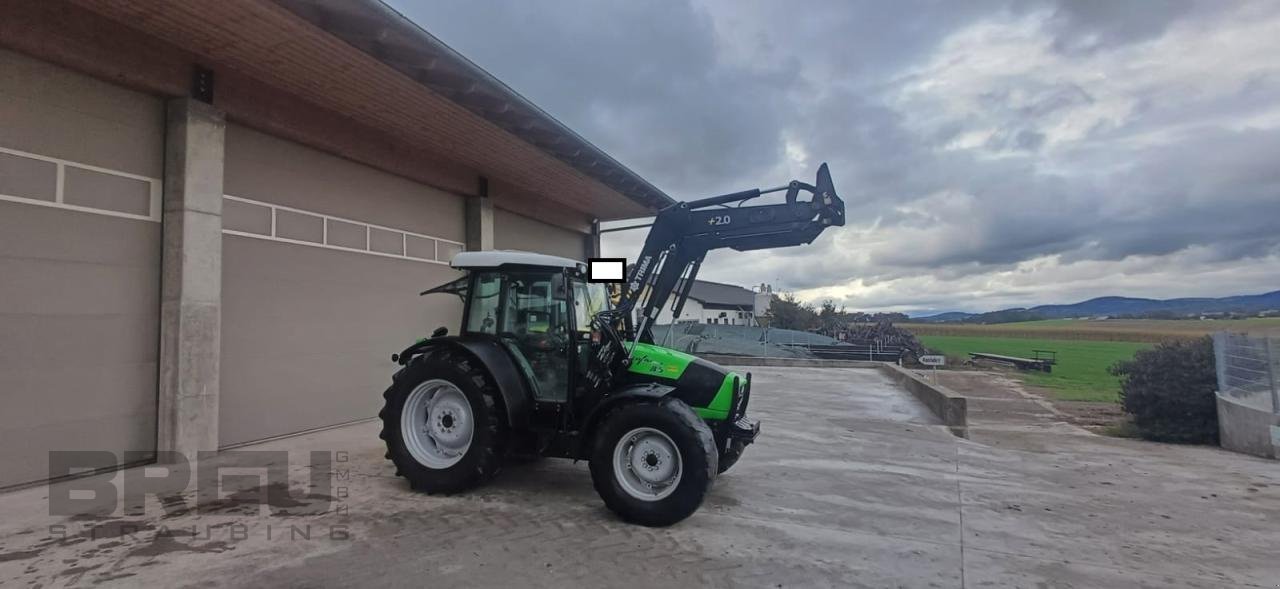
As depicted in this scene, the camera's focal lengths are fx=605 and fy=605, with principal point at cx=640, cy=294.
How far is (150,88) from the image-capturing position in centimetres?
646

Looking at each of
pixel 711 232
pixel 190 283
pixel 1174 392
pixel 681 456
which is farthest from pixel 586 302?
pixel 1174 392

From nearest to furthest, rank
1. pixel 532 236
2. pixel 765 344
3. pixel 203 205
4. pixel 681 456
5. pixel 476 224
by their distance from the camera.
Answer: pixel 681 456 → pixel 203 205 → pixel 476 224 → pixel 532 236 → pixel 765 344

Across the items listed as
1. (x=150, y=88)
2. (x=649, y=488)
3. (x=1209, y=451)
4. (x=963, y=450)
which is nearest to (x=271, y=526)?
(x=649, y=488)

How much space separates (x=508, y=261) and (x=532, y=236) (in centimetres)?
847

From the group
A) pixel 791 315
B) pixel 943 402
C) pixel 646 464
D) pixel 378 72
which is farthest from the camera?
pixel 791 315

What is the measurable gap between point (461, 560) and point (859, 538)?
2964mm

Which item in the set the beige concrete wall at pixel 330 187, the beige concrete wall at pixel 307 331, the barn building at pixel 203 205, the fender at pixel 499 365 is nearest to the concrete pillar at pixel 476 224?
the beige concrete wall at pixel 330 187

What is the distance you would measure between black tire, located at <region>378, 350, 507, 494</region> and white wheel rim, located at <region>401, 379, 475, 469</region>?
0.20 feet

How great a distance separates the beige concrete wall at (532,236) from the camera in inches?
506

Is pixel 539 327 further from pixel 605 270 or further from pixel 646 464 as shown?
pixel 646 464

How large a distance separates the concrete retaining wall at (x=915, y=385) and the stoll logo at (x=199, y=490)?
970cm

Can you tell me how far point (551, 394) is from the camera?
5.58 metres

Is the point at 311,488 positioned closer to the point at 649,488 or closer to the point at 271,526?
the point at 271,526

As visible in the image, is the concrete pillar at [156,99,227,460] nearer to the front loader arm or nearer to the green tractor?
the green tractor
